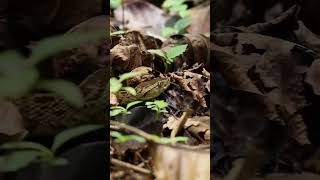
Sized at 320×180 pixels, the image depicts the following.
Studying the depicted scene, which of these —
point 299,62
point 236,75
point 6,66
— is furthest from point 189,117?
point 6,66

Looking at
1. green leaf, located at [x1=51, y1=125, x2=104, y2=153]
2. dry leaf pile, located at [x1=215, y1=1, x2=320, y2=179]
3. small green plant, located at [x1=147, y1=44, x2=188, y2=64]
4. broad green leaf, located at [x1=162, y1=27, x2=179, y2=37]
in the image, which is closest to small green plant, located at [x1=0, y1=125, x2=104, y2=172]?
green leaf, located at [x1=51, y1=125, x2=104, y2=153]

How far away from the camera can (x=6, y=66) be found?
1128 mm

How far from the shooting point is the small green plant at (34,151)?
3.74ft

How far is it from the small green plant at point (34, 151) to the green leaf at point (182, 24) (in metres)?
1.16

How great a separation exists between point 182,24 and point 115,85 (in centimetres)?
116

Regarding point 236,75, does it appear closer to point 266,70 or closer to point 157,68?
point 266,70

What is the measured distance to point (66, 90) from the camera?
1.14 m

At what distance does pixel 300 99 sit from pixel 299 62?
0.24 ft

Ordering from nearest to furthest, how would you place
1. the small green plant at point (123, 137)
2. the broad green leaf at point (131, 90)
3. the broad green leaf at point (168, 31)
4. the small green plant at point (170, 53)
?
the small green plant at point (123, 137) < the broad green leaf at point (131, 90) < the small green plant at point (170, 53) < the broad green leaf at point (168, 31)

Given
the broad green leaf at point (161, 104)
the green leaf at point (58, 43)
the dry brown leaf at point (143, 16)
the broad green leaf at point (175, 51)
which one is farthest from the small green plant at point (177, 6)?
the green leaf at point (58, 43)

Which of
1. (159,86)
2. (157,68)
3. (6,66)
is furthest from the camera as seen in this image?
(157,68)

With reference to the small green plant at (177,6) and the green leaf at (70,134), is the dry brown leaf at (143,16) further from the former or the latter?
the green leaf at (70,134)

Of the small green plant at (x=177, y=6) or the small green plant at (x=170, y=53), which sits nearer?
the small green plant at (x=170, y=53)

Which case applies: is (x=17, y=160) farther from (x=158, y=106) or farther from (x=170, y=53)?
(x=170, y=53)
